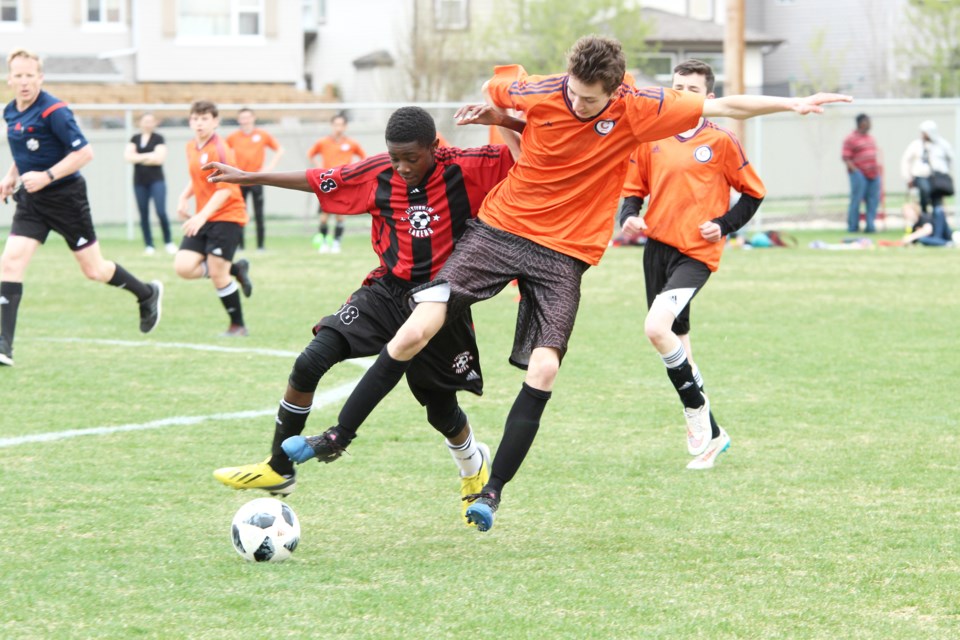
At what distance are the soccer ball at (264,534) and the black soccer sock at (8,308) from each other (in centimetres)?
544

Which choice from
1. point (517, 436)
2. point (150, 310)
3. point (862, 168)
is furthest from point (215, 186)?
point (862, 168)

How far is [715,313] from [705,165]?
5.97 metres

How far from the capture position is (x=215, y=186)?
38.1ft

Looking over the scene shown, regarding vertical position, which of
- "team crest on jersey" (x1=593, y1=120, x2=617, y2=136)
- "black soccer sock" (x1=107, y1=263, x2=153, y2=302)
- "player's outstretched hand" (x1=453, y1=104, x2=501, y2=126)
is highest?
"player's outstretched hand" (x1=453, y1=104, x2=501, y2=126)

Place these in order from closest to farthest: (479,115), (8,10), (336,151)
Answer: (479,115) < (336,151) < (8,10)

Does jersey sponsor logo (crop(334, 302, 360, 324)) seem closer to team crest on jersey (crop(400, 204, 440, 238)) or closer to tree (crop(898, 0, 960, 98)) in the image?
team crest on jersey (crop(400, 204, 440, 238))

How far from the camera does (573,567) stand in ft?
15.9

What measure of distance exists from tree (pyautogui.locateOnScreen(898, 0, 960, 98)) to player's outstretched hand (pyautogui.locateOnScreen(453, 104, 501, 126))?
34.6 meters

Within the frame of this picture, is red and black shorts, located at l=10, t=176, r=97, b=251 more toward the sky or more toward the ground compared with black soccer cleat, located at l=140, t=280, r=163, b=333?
more toward the sky

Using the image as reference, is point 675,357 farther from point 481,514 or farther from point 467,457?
point 481,514

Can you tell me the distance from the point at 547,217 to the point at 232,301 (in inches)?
253

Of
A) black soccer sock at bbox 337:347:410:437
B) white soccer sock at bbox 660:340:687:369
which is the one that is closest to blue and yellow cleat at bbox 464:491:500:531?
black soccer sock at bbox 337:347:410:437

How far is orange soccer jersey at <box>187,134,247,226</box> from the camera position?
1126cm

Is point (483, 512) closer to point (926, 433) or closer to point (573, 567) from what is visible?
point (573, 567)
